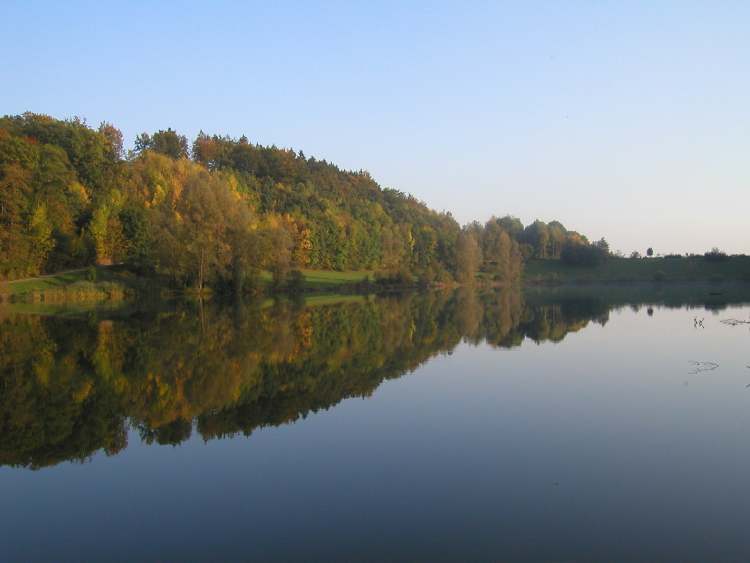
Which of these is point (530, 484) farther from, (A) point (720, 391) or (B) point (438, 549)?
(A) point (720, 391)

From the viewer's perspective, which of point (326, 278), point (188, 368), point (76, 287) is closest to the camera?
point (188, 368)

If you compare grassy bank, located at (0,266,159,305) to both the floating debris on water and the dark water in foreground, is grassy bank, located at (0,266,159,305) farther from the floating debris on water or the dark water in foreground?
the floating debris on water

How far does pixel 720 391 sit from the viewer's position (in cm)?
1443

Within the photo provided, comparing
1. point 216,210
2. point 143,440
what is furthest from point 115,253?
point 143,440

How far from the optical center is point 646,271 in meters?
115

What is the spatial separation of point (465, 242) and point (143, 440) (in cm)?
9264

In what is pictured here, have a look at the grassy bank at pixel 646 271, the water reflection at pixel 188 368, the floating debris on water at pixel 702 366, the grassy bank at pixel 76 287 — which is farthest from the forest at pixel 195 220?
the floating debris on water at pixel 702 366

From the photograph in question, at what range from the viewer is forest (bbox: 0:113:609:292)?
174 feet

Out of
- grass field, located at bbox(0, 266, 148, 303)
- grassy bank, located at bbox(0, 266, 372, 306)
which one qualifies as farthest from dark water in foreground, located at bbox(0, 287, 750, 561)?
grass field, located at bbox(0, 266, 148, 303)

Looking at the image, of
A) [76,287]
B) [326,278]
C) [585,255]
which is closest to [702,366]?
[76,287]

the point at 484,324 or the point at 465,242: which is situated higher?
the point at 465,242

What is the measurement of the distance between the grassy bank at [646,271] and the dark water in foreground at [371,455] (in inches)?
3871

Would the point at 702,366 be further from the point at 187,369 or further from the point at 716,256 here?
the point at 716,256

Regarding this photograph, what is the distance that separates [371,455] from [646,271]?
117957 mm
